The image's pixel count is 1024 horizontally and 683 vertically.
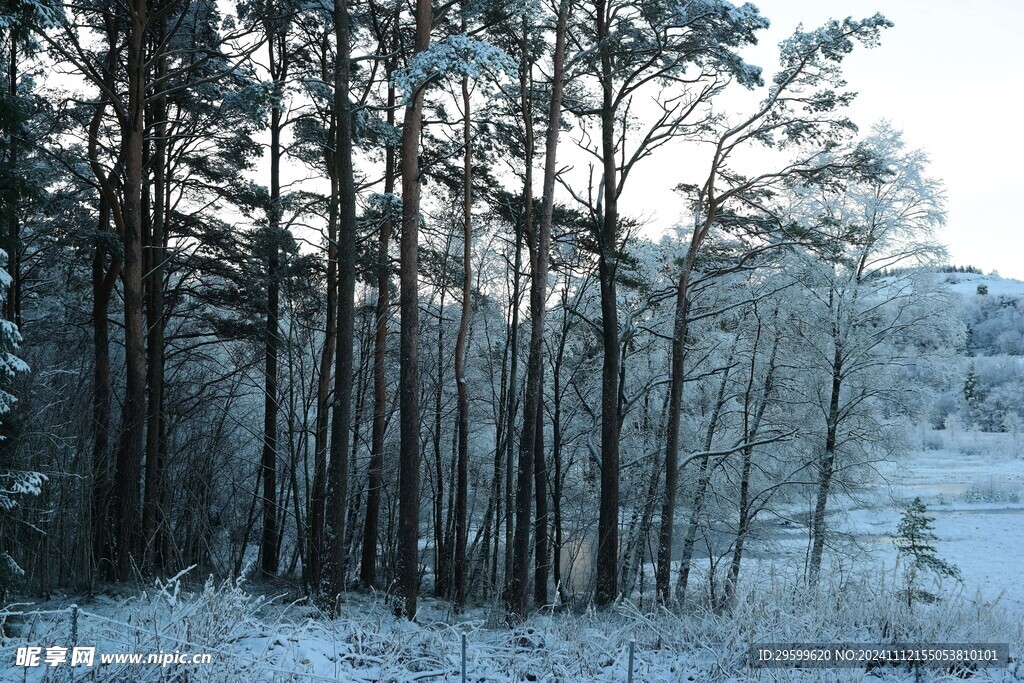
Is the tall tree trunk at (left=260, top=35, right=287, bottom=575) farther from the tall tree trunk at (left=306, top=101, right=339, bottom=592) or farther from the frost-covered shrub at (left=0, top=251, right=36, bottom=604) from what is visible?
the frost-covered shrub at (left=0, top=251, right=36, bottom=604)

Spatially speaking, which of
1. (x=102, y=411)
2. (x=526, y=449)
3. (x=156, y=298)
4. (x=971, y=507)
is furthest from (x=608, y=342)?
(x=971, y=507)

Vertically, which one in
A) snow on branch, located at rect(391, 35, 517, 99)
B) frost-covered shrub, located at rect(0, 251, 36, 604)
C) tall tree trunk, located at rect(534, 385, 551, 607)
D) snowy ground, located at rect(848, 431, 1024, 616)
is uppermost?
snow on branch, located at rect(391, 35, 517, 99)

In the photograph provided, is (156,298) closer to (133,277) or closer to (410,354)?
(133,277)

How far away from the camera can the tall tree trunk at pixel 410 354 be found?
9656 millimetres

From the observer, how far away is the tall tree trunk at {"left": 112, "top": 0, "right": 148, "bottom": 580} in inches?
440

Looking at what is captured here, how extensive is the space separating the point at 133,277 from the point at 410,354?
5.33m

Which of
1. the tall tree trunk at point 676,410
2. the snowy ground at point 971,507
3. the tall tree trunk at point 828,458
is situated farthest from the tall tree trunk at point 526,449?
the tall tree trunk at point 828,458

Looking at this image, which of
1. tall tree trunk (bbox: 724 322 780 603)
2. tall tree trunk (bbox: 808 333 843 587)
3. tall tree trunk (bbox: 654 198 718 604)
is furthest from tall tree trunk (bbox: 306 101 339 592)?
tall tree trunk (bbox: 808 333 843 587)

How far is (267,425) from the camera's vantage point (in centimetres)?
1510

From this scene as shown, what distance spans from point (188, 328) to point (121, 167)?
21.0ft

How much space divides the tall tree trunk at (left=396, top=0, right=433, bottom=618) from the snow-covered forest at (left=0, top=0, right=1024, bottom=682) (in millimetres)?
52

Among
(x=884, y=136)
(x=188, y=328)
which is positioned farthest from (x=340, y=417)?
(x=884, y=136)

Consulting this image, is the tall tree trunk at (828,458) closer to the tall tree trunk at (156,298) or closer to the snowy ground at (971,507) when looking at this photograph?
the snowy ground at (971,507)

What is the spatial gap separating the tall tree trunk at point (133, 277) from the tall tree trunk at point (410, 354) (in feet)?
15.8
